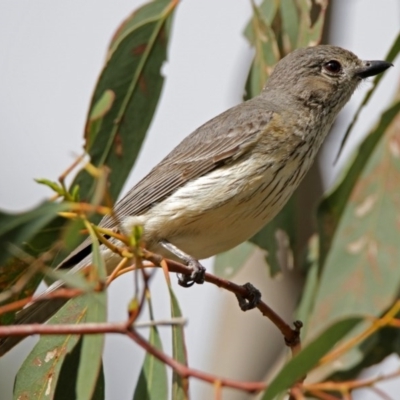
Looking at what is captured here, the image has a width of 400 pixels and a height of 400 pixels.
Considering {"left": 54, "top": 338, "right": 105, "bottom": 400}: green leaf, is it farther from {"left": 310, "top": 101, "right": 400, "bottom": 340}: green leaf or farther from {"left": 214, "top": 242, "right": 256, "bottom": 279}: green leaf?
{"left": 214, "top": 242, "right": 256, "bottom": 279}: green leaf

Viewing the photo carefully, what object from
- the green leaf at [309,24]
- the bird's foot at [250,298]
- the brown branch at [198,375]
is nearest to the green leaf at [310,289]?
the bird's foot at [250,298]

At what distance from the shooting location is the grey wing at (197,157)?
13.1ft

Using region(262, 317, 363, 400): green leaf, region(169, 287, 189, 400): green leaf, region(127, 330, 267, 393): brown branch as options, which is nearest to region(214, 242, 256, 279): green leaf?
region(169, 287, 189, 400): green leaf

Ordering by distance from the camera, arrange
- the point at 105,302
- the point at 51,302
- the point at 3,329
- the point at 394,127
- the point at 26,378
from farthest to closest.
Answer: the point at 394,127
the point at 51,302
the point at 26,378
the point at 105,302
the point at 3,329

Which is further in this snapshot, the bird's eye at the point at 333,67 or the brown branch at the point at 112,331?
the bird's eye at the point at 333,67

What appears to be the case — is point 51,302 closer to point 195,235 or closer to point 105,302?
point 195,235

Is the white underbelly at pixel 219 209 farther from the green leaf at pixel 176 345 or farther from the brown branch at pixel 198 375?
the brown branch at pixel 198 375

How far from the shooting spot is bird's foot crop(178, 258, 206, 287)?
140 inches

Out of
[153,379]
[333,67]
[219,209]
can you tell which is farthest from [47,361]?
[333,67]

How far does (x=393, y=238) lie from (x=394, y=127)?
561mm

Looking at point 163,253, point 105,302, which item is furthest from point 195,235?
point 105,302

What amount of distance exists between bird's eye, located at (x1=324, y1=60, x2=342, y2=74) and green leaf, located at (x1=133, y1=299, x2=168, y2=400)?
7.08ft

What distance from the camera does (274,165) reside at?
3857 millimetres

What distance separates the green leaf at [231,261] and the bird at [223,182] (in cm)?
55
